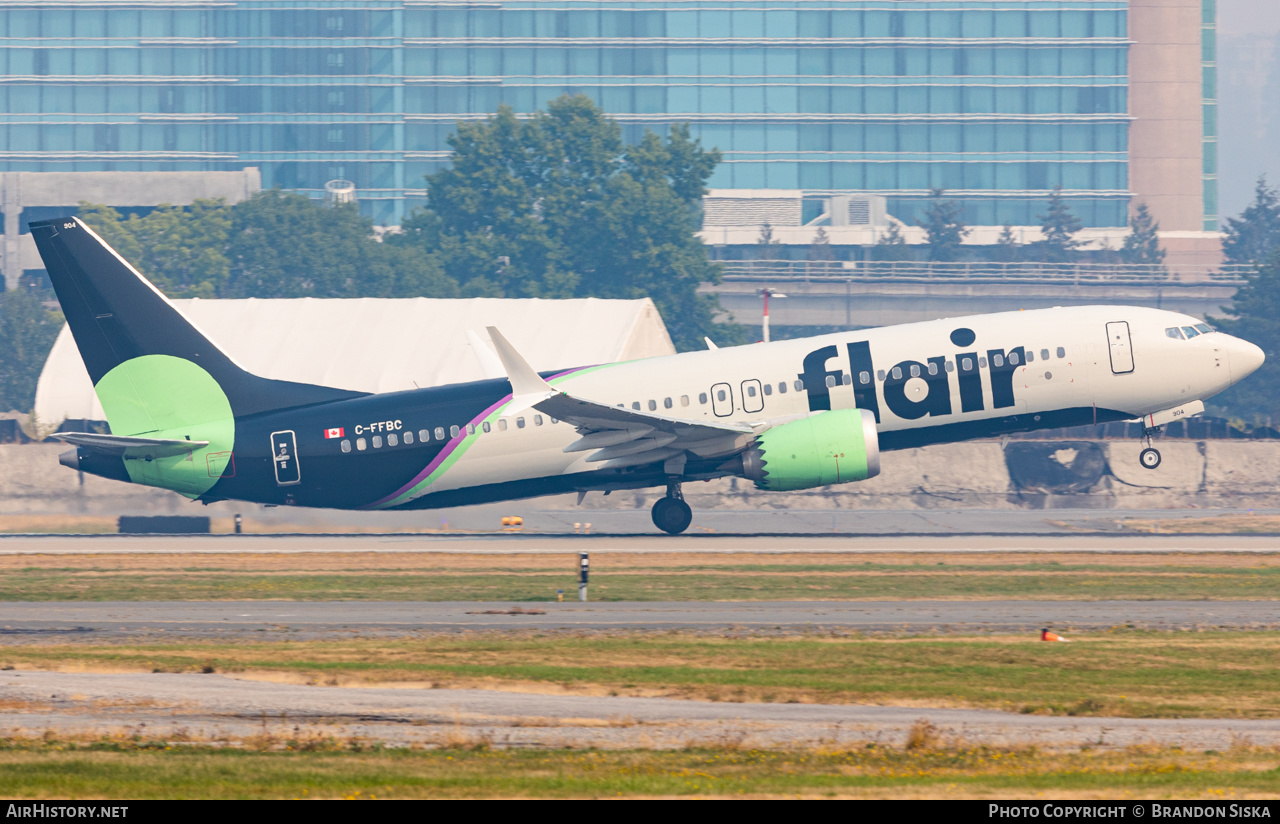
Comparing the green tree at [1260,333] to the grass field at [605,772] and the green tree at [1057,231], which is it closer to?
the green tree at [1057,231]

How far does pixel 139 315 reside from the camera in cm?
4181

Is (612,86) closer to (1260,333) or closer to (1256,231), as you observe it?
(1256,231)

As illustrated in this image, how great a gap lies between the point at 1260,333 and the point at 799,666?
92384mm

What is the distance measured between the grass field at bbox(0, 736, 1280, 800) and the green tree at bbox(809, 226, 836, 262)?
151 meters

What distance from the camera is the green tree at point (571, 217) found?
108750mm

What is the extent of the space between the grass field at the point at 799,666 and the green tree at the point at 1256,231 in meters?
157

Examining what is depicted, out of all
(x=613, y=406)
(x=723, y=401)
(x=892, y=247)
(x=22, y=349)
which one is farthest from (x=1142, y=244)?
(x=613, y=406)

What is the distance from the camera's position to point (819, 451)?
40.7 m

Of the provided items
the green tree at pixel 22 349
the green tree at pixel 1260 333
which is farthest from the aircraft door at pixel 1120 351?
the green tree at pixel 22 349

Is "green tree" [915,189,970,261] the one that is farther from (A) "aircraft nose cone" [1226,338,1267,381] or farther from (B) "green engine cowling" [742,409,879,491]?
(B) "green engine cowling" [742,409,879,491]

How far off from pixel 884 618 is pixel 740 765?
13.0 m

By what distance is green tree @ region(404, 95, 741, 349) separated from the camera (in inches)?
4281

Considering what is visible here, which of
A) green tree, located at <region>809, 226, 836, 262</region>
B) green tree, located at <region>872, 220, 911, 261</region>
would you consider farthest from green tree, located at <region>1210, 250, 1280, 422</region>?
green tree, located at <region>809, 226, 836, 262</region>

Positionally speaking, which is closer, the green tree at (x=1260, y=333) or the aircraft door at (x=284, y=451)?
the aircraft door at (x=284, y=451)
